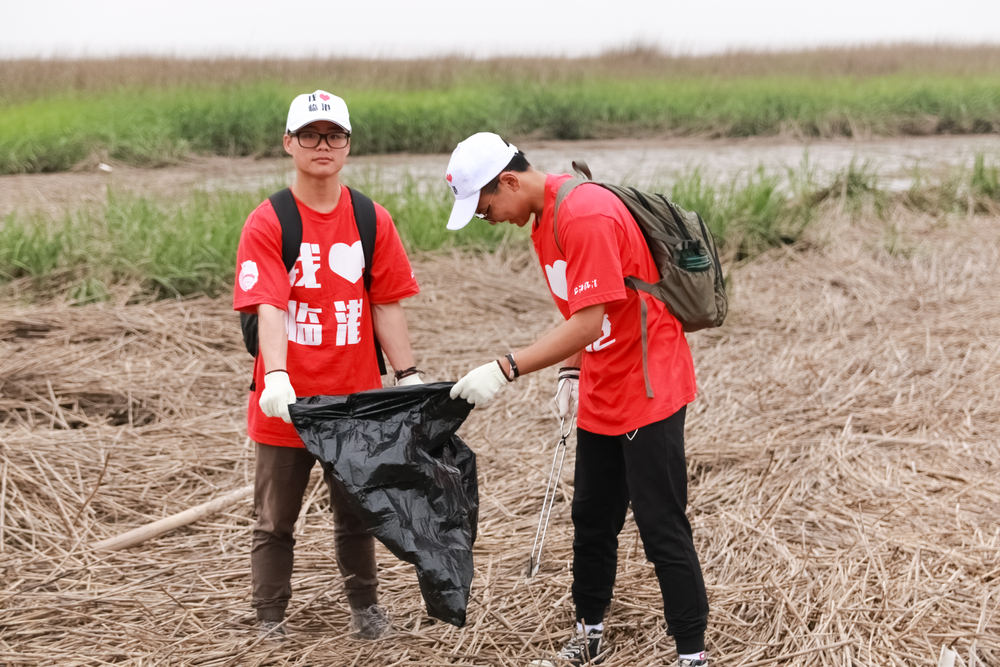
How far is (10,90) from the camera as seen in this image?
1609cm

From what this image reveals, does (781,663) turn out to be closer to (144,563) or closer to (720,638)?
(720,638)

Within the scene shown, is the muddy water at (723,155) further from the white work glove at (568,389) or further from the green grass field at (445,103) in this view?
the white work glove at (568,389)

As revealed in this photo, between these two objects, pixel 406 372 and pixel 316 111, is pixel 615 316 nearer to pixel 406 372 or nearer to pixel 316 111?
pixel 406 372

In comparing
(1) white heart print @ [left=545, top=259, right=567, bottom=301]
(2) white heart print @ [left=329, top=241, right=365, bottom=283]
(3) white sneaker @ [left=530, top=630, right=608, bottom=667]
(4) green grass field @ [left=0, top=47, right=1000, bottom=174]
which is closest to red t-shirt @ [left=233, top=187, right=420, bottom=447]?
(2) white heart print @ [left=329, top=241, right=365, bottom=283]

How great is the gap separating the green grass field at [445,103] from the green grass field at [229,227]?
19.2ft

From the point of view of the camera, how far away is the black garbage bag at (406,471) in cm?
204

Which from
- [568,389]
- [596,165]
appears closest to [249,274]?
[568,389]

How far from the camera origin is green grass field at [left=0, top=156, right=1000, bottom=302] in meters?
5.45

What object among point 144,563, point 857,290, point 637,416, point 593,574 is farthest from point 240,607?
point 857,290

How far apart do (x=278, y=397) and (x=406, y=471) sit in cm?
34

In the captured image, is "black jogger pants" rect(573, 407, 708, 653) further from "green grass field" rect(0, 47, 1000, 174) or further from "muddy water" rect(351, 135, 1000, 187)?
"green grass field" rect(0, 47, 1000, 174)

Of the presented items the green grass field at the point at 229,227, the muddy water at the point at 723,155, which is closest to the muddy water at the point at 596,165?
the muddy water at the point at 723,155

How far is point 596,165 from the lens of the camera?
12.6 metres

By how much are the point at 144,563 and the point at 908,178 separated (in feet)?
32.5
